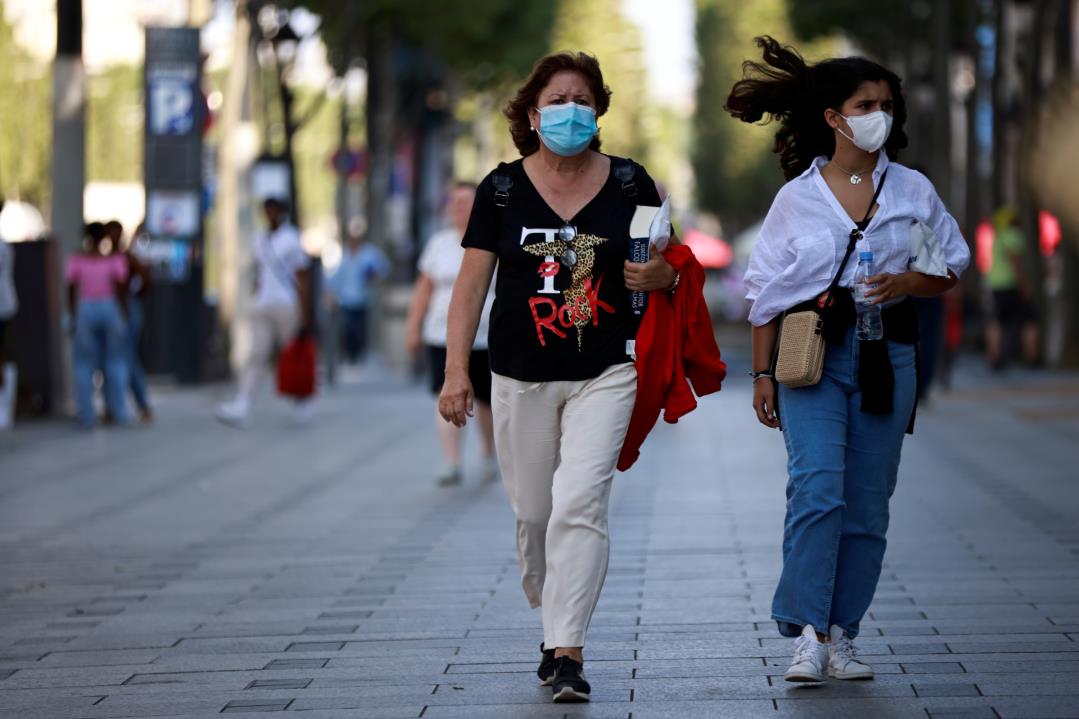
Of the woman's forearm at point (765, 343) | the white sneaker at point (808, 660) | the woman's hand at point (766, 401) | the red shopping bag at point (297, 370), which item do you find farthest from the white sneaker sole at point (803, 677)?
the red shopping bag at point (297, 370)

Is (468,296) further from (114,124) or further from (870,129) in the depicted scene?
(114,124)

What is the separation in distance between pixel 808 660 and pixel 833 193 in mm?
1341

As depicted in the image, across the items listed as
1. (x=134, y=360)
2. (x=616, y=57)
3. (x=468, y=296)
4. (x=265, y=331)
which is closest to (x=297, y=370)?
(x=265, y=331)

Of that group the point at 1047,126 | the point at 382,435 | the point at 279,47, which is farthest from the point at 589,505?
the point at 279,47

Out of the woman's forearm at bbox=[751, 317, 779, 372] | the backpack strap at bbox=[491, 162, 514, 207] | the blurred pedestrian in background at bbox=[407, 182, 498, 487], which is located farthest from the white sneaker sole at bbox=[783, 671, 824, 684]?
the blurred pedestrian in background at bbox=[407, 182, 498, 487]

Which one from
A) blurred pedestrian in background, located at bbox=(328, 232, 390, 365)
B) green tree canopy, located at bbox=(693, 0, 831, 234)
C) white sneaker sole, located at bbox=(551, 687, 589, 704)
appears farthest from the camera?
green tree canopy, located at bbox=(693, 0, 831, 234)

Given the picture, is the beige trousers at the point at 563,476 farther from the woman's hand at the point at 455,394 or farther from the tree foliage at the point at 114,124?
the tree foliage at the point at 114,124

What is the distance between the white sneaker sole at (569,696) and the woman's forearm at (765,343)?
110 centimetres

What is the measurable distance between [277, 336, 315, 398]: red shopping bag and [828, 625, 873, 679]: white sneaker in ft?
40.3

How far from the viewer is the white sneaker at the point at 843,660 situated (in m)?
6.21

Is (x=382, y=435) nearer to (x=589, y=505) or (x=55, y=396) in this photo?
(x=55, y=396)

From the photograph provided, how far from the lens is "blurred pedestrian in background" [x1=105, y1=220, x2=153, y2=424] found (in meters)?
18.5

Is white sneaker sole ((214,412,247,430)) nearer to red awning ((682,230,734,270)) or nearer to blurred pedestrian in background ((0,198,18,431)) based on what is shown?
blurred pedestrian in background ((0,198,18,431))

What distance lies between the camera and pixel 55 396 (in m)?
19.3
